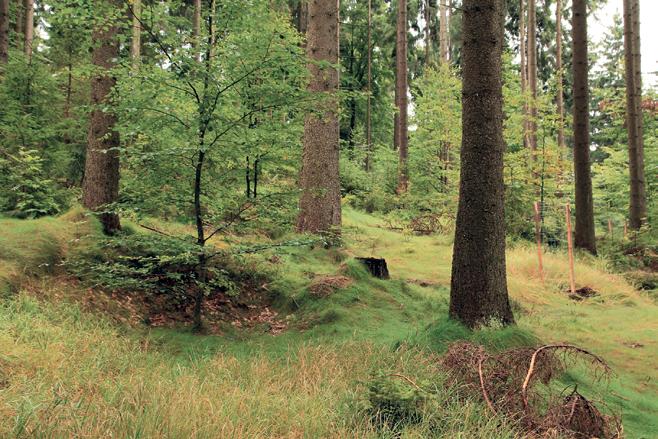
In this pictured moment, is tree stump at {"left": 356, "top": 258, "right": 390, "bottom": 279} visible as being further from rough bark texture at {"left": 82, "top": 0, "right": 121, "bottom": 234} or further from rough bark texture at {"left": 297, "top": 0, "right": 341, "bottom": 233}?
rough bark texture at {"left": 82, "top": 0, "right": 121, "bottom": 234}

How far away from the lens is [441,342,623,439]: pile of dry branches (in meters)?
3.31

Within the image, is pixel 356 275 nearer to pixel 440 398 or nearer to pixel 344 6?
pixel 440 398

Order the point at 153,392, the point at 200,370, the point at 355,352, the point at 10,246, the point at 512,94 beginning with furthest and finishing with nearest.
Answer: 1. the point at 512,94
2. the point at 10,246
3. the point at 355,352
4. the point at 200,370
5. the point at 153,392

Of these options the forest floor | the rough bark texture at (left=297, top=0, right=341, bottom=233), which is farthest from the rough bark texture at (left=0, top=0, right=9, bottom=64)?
the rough bark texture at (left=297, top=0, right=341, bottom=233)

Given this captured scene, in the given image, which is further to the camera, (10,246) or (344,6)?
(344,6)

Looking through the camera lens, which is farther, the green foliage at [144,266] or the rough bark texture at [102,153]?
the rough bark texture at [102,153]

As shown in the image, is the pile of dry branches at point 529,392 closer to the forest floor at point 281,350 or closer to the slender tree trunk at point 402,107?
the forest floor at point 281,350

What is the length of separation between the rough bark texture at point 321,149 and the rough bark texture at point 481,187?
3449mm

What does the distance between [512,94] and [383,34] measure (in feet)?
53.2

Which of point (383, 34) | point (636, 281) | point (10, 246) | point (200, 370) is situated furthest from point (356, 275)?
point (383, 34)

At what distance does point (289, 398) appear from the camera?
11.2ft

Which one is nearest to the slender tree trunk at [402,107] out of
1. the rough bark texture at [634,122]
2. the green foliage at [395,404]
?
the rough bark texture at [634,122]

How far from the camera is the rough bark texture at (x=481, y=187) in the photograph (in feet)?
17.5

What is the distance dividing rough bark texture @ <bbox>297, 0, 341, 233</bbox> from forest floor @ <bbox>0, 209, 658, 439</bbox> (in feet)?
1.85
